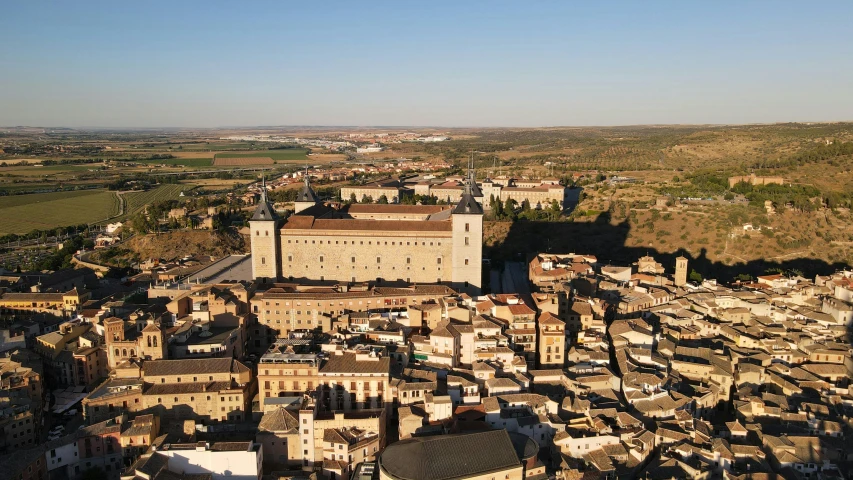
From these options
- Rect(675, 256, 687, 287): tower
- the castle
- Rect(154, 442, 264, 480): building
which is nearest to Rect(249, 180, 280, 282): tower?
the castle

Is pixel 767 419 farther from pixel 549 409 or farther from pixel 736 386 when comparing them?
pixel 549 409

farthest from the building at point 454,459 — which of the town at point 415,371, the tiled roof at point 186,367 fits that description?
the tiled roof at point 186,367

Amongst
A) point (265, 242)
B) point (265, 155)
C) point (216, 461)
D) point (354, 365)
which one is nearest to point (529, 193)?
point (265, 242)

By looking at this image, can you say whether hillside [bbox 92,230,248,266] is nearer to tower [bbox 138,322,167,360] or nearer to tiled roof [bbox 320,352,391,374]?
tower [bbox 138,322,167,360]

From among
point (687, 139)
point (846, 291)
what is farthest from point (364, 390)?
point (687, 139)

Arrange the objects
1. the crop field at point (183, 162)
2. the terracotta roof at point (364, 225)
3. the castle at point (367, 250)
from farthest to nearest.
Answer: the crop field at point (183, 162) < the terracotta roof at point (364, 225) < the castle at point (367, 250)

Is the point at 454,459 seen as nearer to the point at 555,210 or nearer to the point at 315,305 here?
the point at 315,305

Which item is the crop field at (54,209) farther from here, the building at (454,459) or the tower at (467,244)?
the building at (454,459)
